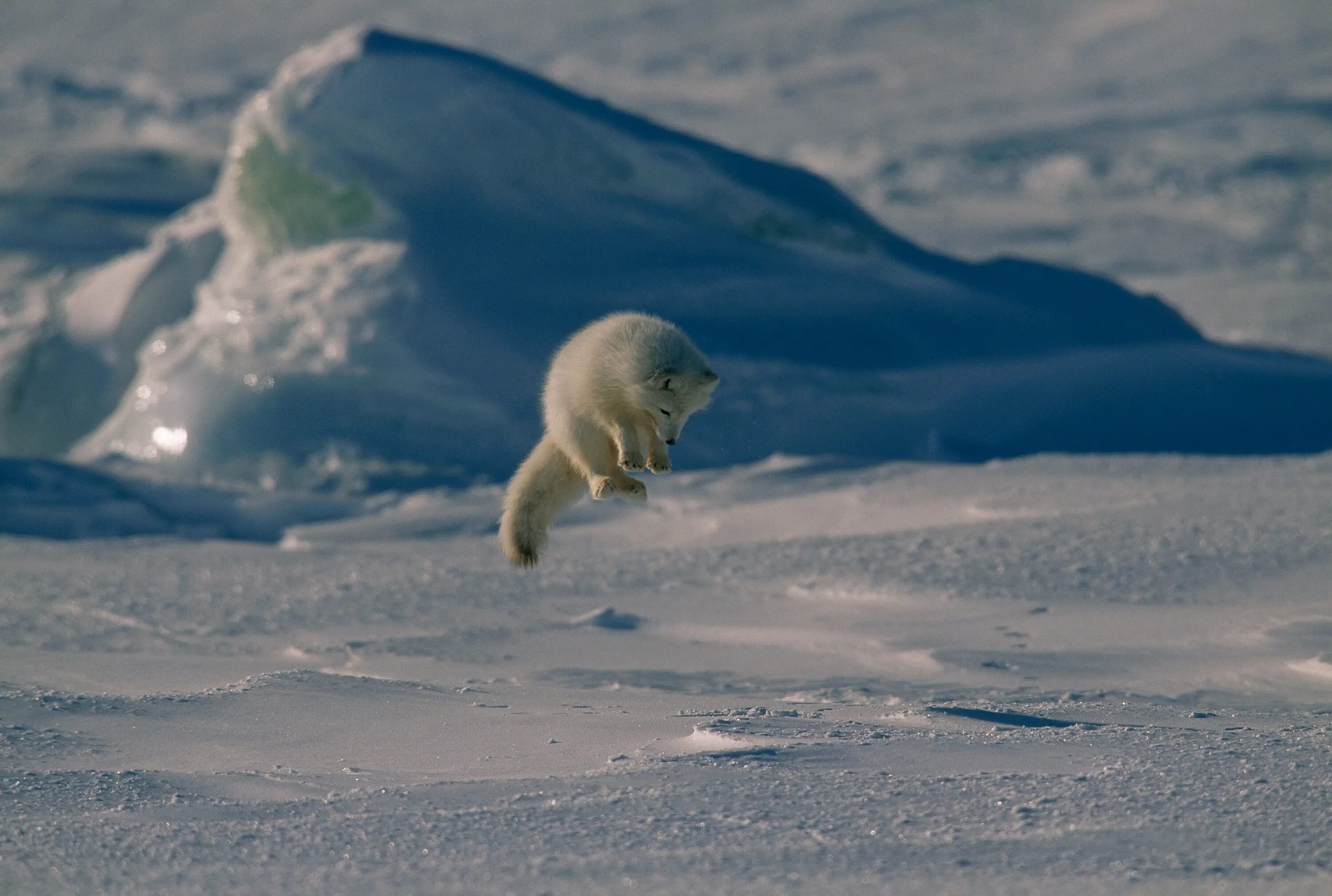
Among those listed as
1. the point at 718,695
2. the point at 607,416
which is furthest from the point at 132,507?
the point at 607,416

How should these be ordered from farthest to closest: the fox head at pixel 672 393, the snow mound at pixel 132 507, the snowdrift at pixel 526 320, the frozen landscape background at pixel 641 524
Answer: the snowdrift at pixel 526 320
the snow mound at pixel 132 507
the fox head at pixel 672 393
the frozen landscape background at pixel 641 524

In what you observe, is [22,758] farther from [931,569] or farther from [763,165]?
[763,165]

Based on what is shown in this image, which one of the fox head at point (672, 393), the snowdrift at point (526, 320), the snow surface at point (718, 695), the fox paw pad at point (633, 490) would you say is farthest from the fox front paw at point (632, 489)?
the snowdrift at point (526, 320)

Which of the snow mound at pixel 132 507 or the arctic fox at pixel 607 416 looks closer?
the arctic fox at pixel 607 416

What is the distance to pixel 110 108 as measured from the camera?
17.9m

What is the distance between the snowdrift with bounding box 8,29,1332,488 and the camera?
7270 mm

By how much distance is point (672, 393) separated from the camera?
266 cm

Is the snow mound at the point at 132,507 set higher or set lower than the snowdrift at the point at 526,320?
lower

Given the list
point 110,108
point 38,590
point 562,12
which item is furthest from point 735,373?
point 562,12

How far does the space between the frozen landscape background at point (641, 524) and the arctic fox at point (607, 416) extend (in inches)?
21.2

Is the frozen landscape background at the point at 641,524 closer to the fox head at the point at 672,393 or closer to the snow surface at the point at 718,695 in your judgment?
the snow surface at the point at 718,695

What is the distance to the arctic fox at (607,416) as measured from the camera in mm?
2664

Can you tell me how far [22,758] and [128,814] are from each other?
0.51m

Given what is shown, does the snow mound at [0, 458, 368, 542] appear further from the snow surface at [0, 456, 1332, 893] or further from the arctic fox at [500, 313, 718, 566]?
the arctic fox at [500, 313, 718, 566]
